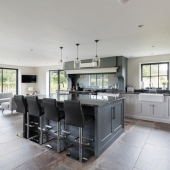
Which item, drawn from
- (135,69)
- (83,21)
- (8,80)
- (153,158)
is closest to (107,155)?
(153,158)

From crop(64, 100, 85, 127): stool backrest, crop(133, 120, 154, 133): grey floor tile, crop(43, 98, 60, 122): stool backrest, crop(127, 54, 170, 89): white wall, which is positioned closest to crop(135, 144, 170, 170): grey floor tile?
crop(133, 120, 154, 133): grey floor tile

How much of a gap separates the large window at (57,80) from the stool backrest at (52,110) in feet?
19.8

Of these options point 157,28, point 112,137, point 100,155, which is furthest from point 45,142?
point 157,28

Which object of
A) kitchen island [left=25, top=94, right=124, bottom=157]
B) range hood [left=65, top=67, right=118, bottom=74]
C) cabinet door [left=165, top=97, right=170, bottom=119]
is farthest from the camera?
range hood [left=65, top=67, right=118, bottom=74]

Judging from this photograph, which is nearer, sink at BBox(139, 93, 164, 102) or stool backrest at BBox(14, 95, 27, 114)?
stool backrest at BBox(14, 95, 27, 114)

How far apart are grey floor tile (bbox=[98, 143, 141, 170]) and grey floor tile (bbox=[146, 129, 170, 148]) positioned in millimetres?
600

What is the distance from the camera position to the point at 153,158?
2.38m

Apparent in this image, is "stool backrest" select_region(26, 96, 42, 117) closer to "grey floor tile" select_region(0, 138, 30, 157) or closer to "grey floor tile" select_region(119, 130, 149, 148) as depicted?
"grey floor tile" select_region(0, 138, 30, 157)

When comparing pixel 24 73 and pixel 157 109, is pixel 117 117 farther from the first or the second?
pixel 24 73

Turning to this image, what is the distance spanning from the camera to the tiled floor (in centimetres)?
217

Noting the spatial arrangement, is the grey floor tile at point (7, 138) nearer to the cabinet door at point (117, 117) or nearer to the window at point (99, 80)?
the cabinet door at point (117, 117)

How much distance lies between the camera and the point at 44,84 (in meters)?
9.70

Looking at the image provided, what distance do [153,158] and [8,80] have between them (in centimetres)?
913

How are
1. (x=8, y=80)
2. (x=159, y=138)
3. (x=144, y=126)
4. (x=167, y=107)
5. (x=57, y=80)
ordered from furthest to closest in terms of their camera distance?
1. (x=57, y=80)
2. (x=8, y=80)
3. (x=167, y=107)
4. (x=144, y=126)
5. (x=159, y=138)
